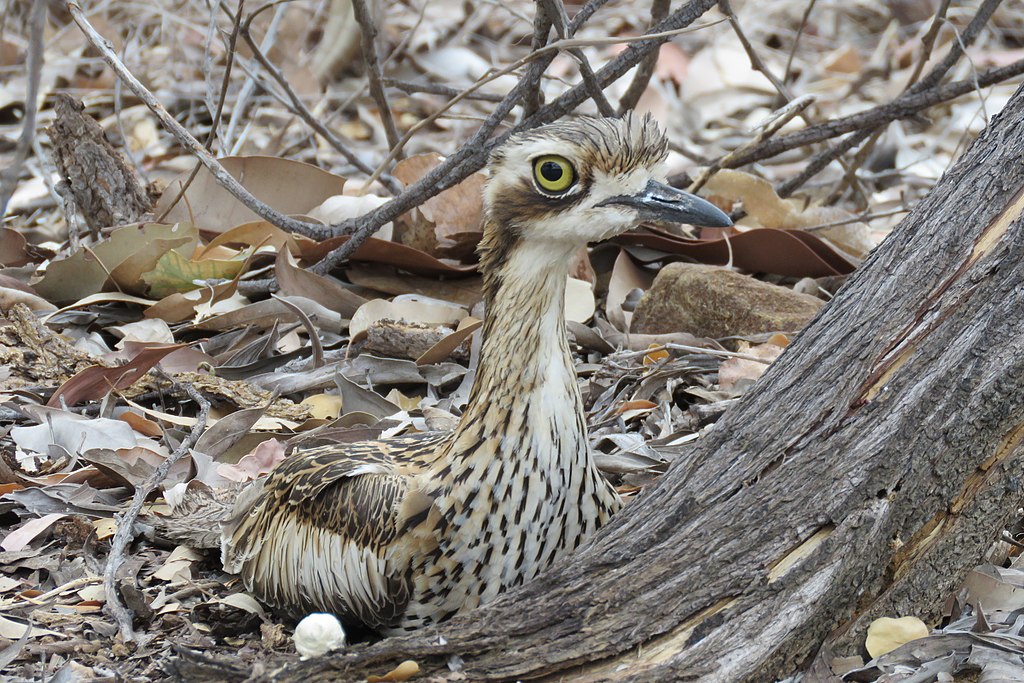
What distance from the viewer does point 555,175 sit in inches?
112

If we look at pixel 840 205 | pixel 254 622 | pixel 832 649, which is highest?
pixel 840 205

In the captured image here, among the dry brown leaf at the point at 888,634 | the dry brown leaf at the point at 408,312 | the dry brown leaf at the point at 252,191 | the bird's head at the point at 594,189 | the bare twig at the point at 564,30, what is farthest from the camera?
the dry brown leaf at the point at 252,191

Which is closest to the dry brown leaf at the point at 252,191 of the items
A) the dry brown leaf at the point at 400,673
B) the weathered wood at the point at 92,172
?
the weathered wood at the point at 92,172

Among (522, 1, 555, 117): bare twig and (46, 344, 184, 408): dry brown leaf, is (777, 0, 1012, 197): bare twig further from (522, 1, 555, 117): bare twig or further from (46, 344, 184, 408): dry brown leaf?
(46, 344, 184, 408): dry brown leaf

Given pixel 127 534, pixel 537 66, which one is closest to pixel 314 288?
pixel 537 66

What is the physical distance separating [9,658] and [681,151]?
12.6 ft

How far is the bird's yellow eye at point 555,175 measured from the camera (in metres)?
→ 2.84

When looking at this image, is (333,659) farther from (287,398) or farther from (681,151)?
(681,151)

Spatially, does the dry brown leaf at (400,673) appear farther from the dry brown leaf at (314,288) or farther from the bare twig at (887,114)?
the bare twig at (887,114)

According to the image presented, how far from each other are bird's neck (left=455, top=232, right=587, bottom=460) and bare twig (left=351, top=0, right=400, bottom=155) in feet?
7.14

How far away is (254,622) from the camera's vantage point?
133 inches

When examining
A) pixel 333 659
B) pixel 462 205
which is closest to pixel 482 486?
pixel 333 659

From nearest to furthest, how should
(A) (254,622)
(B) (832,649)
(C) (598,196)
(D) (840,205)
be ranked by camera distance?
(B) (832,649)
(C) (598,196)
(A) (254,622)
(D) (840,205)

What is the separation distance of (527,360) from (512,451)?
23 cm
